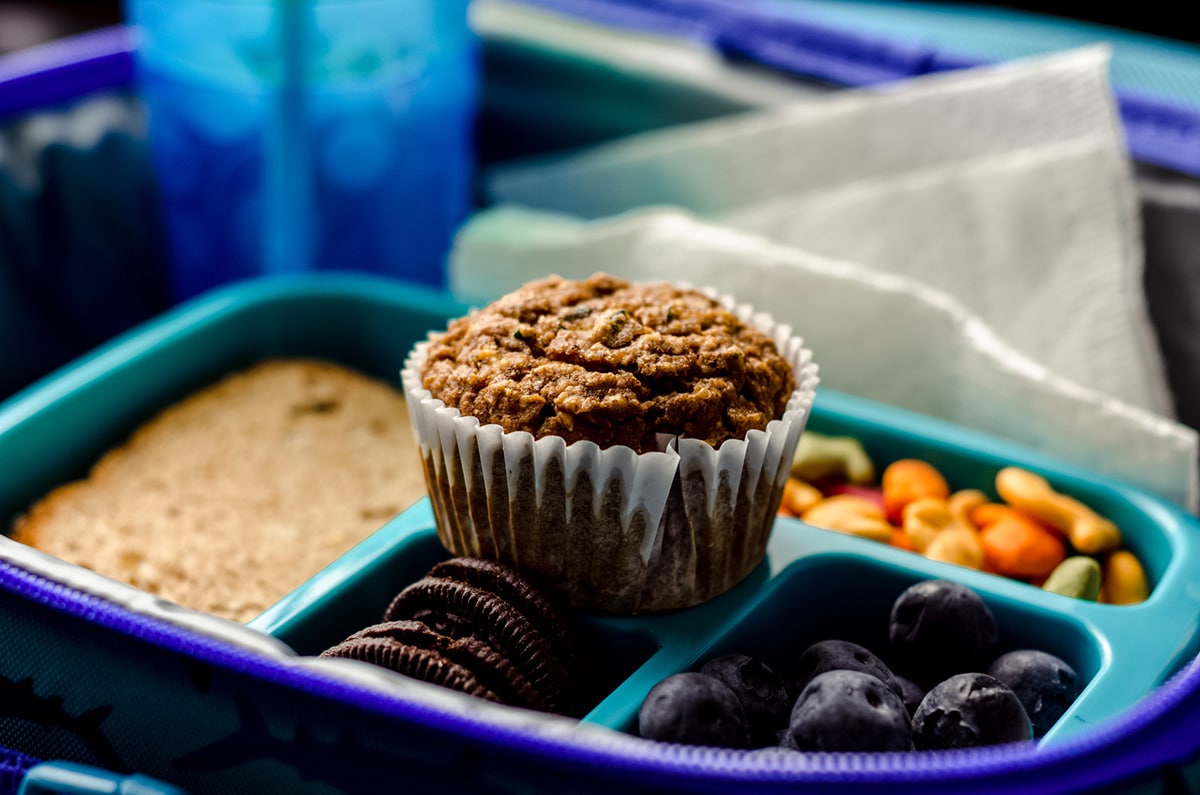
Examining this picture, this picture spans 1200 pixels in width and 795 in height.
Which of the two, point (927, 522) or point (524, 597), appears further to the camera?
point (927, 522)

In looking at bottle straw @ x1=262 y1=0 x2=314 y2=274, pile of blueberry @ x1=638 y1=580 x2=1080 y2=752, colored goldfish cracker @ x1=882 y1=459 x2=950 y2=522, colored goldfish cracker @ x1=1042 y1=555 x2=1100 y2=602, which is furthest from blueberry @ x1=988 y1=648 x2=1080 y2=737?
bottle straw @ x1=262 y1=0 x2=314 y2=274

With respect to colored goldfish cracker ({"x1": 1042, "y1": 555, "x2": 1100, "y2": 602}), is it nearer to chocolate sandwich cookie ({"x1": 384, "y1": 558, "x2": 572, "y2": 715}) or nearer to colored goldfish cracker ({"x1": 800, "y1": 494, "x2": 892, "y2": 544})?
colored goldfish cracker ({"x1": 800, "y1": 494, "x2": 892, "y2": 544})

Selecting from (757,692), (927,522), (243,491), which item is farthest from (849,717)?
(243,491)

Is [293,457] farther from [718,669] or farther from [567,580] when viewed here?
[718,669]

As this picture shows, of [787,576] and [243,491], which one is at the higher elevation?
[787,576]

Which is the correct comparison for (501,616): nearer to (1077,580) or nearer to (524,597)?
(524,597)
